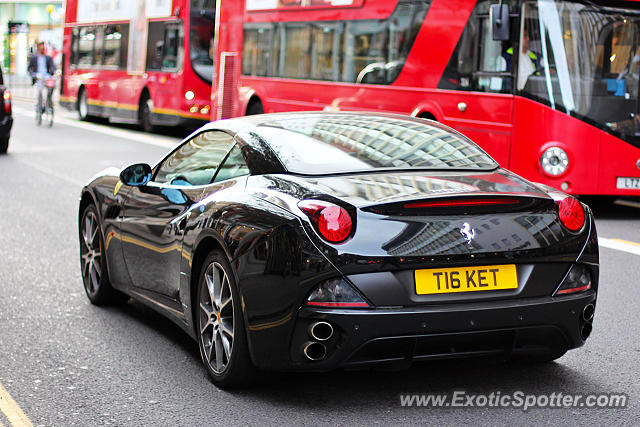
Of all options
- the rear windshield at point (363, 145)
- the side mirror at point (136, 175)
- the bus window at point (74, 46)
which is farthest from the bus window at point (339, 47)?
the bus window at point (74, 46)

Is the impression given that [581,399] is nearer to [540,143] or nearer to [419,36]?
[540,143]

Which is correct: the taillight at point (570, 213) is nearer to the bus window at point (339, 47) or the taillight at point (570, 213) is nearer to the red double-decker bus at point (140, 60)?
the bus window at point (339, 47)

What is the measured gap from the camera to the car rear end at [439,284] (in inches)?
178

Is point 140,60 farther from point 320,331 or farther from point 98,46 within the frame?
point 320,331

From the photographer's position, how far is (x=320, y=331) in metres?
4.58

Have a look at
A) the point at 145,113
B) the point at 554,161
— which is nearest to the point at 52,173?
the point at 554,161

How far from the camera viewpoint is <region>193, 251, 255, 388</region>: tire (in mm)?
4879

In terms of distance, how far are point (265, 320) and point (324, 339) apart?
0.89 feet

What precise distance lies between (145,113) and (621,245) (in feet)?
58.2

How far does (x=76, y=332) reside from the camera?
20.8 ft

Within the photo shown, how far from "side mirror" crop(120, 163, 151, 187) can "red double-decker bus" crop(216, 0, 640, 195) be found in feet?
23.3

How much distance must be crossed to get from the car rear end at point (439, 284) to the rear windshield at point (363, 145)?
540mm

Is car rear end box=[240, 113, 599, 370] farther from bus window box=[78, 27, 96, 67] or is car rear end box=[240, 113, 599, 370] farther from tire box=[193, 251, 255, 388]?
bus window box=[78, 27, 96, 67]

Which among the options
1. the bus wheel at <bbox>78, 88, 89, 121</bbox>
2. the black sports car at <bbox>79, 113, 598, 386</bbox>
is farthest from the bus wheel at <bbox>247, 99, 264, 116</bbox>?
the black sports car at <bbox>79, 113, 598, 386</bbox>
